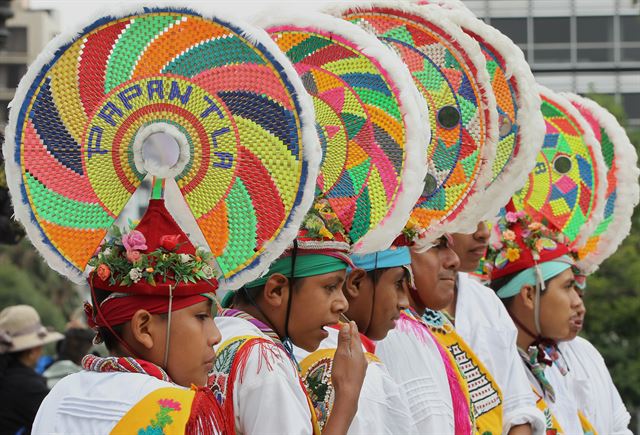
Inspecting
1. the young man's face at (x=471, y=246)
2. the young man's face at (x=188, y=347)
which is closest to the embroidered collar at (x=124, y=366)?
the young man's face at (x=188, y=347)

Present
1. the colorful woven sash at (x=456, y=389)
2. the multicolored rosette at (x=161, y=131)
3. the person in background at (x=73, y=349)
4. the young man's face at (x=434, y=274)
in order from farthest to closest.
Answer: the person in background at (x=73, y=349), the young man's face at (x=434, y=274), the colorful woven sash at (x=456, y=389), the multicolored rosette at (x=161, y=131)

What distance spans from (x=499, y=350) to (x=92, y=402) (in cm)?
335

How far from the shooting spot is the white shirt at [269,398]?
158 inches

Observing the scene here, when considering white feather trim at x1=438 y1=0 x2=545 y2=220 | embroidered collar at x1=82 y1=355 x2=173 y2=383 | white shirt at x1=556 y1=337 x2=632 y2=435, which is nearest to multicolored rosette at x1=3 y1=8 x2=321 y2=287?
embroidered collar at x1=82 y1=355 x2=173 y2=383

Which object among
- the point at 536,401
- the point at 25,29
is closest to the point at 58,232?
the point at 536,401

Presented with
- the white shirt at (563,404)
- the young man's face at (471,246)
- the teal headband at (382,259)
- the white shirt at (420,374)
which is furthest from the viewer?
the white shirt at (563,404)

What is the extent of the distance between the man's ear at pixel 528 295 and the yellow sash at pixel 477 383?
130 centimetres

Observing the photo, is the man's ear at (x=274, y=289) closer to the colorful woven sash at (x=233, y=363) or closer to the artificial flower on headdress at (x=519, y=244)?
the colorful woven sash at (x=233, y=363)

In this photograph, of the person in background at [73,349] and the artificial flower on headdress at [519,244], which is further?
the person in background at [73,349]

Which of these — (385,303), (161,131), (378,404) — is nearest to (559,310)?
(385,303)

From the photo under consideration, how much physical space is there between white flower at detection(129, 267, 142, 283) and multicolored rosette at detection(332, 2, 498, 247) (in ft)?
6.64

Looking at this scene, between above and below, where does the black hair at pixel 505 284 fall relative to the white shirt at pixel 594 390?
above

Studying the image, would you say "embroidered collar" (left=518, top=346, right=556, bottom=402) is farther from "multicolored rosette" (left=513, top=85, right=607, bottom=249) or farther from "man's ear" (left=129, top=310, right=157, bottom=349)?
"man's ear" (left=129, top=310, right=157, bottom=349)

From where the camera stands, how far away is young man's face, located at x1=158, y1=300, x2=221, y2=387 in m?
Result: 3.84
